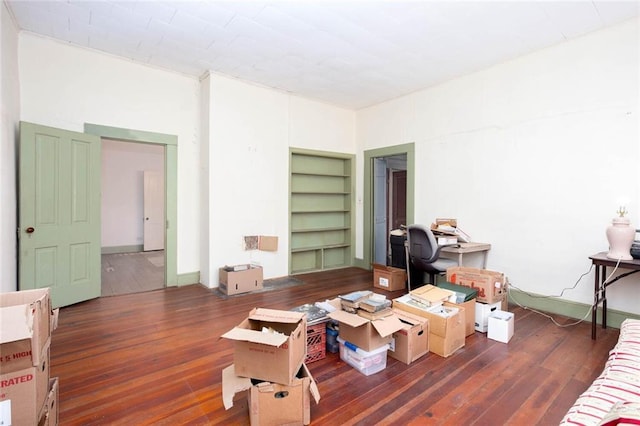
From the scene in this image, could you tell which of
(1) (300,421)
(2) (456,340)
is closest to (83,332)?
(1) (300,421)

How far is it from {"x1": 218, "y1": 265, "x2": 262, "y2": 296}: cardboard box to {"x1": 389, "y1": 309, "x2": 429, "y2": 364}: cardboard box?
2315mm

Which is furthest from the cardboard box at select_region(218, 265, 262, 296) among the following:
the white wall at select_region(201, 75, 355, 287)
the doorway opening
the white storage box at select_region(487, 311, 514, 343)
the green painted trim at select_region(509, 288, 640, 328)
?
the doorway opening

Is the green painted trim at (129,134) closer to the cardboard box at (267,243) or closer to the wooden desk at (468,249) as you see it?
the cardboard box at (267,243)

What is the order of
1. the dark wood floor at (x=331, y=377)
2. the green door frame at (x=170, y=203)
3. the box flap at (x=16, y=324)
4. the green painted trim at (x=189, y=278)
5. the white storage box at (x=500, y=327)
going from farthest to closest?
the green painted trim at (x=189, y=278), the green door frame at (x=170, y=203), the white storage box at (x=500, y=327), the dark wood floor at (x=331, y=377), the box flap at (x=16, y=324)

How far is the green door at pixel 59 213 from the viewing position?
316 centimetres

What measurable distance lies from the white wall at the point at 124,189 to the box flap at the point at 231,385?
720cm

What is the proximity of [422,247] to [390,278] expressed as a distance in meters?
0.86

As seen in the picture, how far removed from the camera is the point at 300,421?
1.67 metres

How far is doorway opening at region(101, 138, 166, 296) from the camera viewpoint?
7.62 m

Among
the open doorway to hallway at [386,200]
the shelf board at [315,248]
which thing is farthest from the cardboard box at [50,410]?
the open doorway to hallway at [386,200]

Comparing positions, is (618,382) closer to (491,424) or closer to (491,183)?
(491,424)

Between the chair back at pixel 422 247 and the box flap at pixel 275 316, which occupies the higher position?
the chair back at pixel 422 247

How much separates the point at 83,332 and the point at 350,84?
4.41 m

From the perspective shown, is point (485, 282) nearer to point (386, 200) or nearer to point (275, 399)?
point (275, 399)
